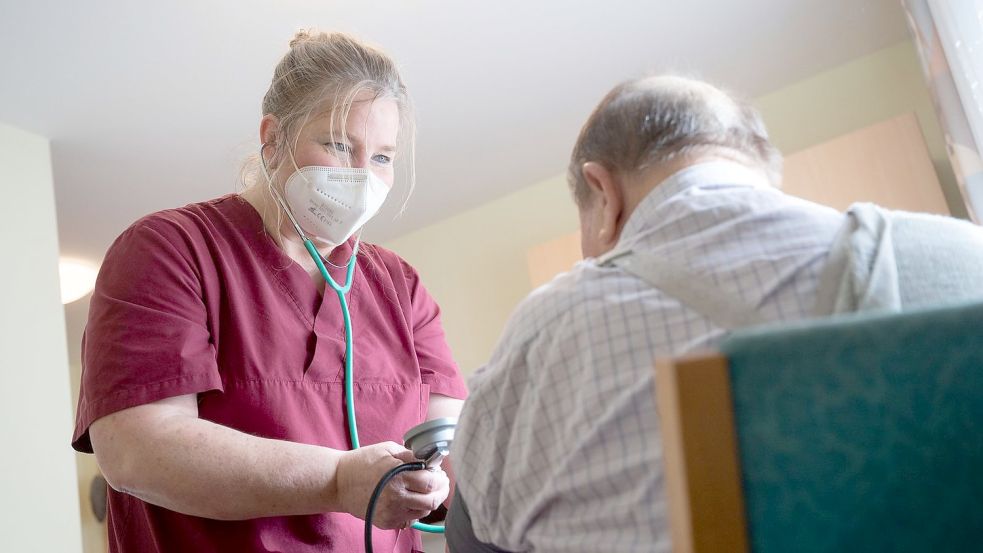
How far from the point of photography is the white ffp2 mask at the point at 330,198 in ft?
4.35

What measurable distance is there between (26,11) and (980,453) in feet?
7.92

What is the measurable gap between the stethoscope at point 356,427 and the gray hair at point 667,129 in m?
0.31

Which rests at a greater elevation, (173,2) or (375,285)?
(173,2)

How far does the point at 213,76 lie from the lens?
2.65 metres

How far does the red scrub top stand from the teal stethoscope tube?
0.02m

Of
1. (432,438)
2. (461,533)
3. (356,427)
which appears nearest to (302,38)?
(356,427)

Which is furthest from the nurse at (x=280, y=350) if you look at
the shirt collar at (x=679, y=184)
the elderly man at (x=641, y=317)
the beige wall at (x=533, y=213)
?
the beige wall at (x=533, y=213)

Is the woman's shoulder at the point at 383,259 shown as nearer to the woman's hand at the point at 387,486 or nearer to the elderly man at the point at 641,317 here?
the woman's hand at the point at 387,486

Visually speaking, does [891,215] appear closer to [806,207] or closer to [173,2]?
[806,207]

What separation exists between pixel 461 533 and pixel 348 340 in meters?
0.49

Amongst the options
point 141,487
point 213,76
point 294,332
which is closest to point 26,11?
point 213,76

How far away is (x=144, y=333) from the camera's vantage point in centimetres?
108

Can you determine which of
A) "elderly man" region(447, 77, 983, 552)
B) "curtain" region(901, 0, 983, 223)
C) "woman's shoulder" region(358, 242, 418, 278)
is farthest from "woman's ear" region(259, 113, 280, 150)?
"curtain" region(901, 0, 983, 223)

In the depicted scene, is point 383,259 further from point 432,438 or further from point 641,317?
point 641,317
